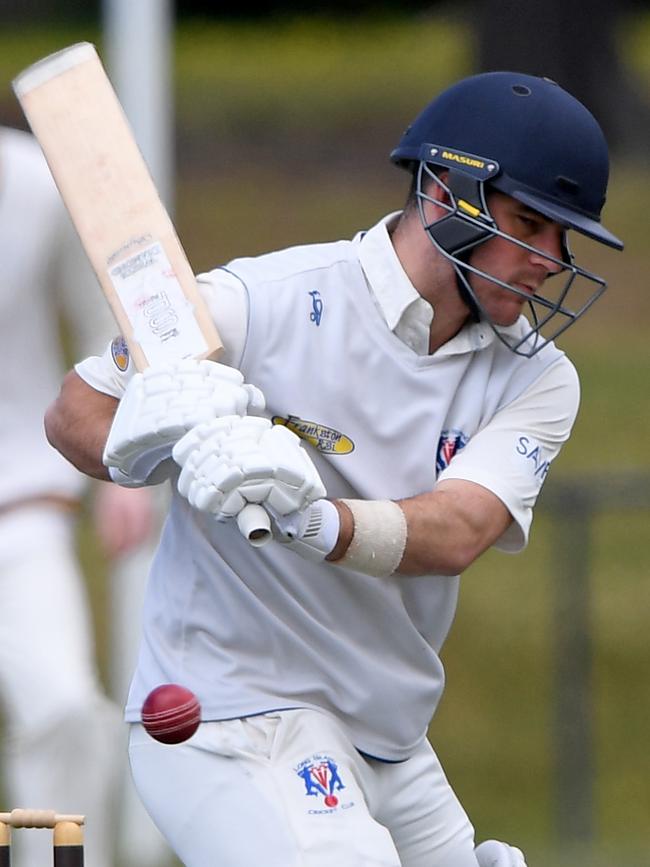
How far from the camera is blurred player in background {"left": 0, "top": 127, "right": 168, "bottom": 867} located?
5.18 metres

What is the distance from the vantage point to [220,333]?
3.65m

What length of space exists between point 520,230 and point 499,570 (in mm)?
6273

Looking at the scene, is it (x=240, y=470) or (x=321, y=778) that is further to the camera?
(x=321, y=778)

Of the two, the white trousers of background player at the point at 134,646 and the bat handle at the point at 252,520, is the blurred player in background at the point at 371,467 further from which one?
the white trousers of background player at the point at 134,646

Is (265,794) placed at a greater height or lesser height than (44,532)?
greater

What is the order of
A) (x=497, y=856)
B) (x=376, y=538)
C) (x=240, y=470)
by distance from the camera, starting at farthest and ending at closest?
(x=497, y=856) < (x=376, y=538) < (x=240, y=470)

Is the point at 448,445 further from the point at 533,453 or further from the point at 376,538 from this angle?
the point at 376,538

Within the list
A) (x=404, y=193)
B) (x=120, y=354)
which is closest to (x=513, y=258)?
(x=120, y=354)

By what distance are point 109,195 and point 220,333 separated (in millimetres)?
349

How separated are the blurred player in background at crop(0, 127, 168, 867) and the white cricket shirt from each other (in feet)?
4.59

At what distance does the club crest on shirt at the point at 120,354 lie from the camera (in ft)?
12.1

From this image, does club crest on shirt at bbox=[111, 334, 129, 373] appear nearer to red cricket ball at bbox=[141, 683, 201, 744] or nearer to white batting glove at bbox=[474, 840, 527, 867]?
red cricket ball at bbox=[141, 683, 201, 744]

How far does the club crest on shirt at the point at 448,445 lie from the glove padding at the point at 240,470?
59cm

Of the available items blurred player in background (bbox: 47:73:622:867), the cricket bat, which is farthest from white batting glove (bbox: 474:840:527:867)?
the cricket bat
